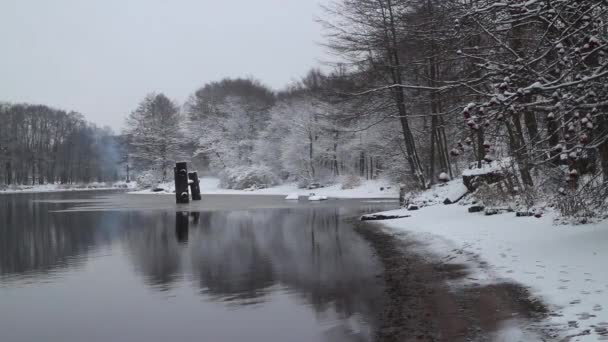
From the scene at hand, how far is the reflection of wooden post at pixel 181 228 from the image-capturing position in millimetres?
15864

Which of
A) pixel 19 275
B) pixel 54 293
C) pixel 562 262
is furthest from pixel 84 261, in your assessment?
pixel 562 262

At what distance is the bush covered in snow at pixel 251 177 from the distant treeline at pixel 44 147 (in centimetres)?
3761

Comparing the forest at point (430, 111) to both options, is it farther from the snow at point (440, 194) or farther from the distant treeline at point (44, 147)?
the distant treeline at point (44, 147)

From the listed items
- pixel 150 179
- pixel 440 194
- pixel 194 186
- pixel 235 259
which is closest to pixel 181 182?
pixel 194 186

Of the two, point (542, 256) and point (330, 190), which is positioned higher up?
point (330, 190)

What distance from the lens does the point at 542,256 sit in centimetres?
839

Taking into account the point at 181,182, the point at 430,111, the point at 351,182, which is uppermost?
the point at 430,111

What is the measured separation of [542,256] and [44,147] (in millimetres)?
88574

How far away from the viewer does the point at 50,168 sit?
280 ft

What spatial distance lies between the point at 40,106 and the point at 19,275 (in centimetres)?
8514

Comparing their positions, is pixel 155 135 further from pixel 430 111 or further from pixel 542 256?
pixel 542 256

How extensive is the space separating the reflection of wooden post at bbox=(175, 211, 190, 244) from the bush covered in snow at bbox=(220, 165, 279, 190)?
3036cm

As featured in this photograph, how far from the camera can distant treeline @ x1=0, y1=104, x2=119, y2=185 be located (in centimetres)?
7812

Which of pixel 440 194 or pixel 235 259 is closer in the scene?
pixel 235 259
